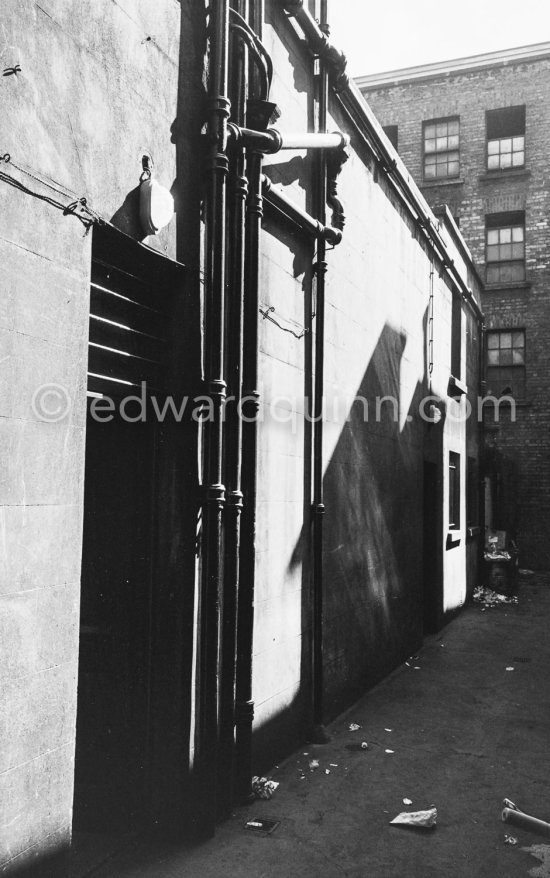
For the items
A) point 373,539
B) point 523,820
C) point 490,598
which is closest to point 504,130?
point 490,598

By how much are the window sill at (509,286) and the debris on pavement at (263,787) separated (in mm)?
16045

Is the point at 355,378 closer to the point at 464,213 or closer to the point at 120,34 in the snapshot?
the point at 120,34

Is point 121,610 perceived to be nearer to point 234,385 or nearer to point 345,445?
point 234,385

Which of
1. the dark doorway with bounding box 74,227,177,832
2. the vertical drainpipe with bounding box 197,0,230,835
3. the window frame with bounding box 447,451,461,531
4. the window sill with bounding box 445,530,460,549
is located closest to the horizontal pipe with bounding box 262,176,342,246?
the vertical drainpipe with bounding box 197,0,230,835

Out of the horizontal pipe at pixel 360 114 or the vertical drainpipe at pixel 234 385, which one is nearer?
the vertical drainpipe at pixel 234 385

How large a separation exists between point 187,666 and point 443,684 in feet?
15.5

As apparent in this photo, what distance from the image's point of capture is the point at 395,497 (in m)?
8.88

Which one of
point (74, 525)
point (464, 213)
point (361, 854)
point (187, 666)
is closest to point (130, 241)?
point (74, 525)

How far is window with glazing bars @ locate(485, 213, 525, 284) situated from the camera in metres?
18.9

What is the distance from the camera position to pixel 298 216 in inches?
229

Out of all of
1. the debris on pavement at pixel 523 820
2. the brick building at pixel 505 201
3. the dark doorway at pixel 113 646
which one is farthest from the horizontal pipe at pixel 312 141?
the brick building at pixel 505 201

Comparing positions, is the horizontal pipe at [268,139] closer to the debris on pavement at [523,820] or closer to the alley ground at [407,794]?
the alley ground at [407,794]

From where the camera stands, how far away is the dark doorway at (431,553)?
11.1 meters

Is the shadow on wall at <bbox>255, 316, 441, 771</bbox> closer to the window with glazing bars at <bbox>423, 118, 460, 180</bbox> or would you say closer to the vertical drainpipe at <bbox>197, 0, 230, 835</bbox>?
the vertical drainpipe at <bbox>197, 0, 230, 835</bbox>
